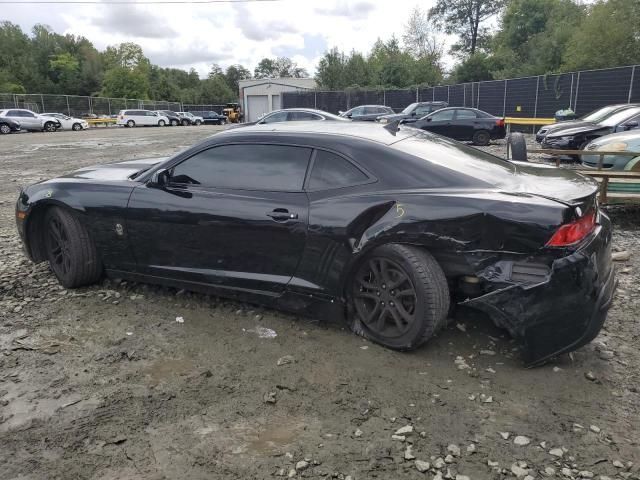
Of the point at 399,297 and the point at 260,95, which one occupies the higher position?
the point at 260,95

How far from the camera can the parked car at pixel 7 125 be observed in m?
30.5

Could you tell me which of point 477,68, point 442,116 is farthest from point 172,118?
point 442,116

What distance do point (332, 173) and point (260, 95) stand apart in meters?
49.9

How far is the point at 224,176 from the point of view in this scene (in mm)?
3748

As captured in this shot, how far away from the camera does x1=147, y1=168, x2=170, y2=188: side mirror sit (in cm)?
389

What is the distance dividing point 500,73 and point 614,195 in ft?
132

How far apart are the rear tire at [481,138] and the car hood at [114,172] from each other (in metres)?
15.1

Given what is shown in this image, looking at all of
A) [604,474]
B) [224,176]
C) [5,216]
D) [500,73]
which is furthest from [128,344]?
[500,73]

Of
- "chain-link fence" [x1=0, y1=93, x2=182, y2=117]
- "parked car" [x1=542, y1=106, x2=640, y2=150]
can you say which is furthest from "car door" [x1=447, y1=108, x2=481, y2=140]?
"chain-link fence" [x1=0, y1=93, x2=182, y2=117]

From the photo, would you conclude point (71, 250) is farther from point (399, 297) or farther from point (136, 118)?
point (136, 118)

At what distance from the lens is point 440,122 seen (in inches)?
705

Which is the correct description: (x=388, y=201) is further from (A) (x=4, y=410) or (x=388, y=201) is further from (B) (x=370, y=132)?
(A) (x=4, y=410)

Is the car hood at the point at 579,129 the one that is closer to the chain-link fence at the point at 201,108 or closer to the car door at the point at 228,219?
the car door at the point at 228,219

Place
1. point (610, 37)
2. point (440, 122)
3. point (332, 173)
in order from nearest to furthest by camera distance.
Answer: point (332, 173) → point (440, 122) → point (610, 37)
